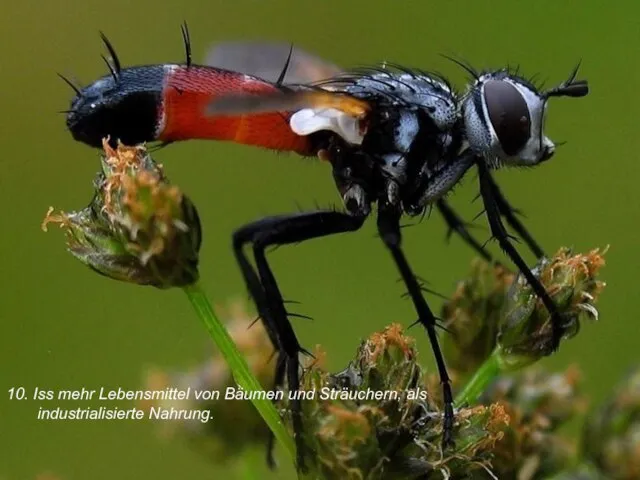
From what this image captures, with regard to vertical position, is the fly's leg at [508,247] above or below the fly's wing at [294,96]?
below

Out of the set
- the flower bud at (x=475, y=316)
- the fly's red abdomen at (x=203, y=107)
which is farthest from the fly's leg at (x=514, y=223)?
the fly's red abdomen at (x=203, y=107)

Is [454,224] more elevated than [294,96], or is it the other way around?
[294,96]

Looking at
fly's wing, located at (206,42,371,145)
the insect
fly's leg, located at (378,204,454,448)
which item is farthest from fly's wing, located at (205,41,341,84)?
fly's leg, located at (378,204,454,448)

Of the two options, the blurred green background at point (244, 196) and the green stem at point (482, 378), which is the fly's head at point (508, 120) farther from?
the blurred green background at point (244, 196)

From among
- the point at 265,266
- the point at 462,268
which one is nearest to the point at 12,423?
the point at 265,266

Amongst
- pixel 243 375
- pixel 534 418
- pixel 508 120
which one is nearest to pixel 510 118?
pixel 508 120

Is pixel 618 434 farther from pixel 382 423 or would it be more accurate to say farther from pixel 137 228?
pixel 137 228

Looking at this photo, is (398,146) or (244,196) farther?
(244,196)
